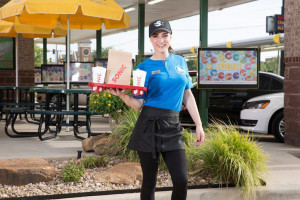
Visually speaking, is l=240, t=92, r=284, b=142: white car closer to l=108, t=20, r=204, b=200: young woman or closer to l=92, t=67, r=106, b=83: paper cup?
l=108, t=20, r=204, b=200: young woman

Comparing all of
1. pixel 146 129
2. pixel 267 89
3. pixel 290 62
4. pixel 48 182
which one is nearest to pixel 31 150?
pixel 48 182

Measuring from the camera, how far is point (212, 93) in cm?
1195

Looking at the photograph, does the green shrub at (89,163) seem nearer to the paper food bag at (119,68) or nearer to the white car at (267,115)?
the paper food bag at (119,68)

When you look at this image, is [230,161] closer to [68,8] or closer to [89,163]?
[89,163]

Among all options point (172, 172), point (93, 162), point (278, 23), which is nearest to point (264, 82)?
point (93, 162)

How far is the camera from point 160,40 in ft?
12.1

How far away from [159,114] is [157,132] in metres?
0.14

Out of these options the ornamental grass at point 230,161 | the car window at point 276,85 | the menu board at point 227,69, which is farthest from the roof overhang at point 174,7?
the ornamental grass at point 230,161

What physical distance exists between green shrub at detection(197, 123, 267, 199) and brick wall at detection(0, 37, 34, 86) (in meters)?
12.5

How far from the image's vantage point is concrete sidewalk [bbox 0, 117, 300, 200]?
530 cm

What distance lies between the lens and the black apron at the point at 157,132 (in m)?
3.59

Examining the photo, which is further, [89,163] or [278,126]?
[278,126]

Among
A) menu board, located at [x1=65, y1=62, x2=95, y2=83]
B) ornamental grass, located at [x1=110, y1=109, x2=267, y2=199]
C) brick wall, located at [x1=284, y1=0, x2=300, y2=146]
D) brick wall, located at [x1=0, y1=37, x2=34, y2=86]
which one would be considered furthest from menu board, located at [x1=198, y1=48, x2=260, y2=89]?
brick wall, located at [x1=0, y1=37, x2=34, y2=86]

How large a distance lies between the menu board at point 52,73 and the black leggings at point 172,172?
16.0 metres
